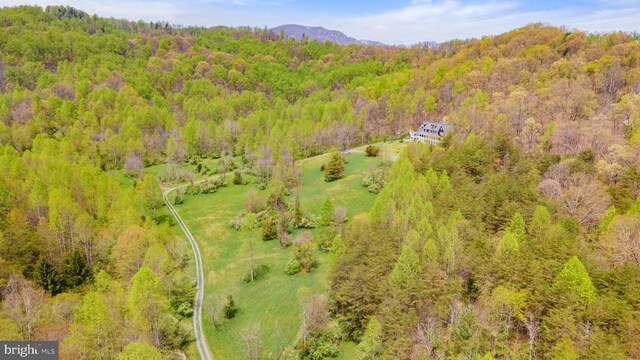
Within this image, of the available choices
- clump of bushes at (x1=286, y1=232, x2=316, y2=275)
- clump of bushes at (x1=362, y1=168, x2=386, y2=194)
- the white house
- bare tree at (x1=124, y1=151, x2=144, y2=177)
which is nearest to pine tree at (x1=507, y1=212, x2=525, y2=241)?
clump of bushes at (x1=286, y1=232, x2=316, y2=275)

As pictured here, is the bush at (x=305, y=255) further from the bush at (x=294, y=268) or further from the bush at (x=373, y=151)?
the bush at (x=373, y=151)

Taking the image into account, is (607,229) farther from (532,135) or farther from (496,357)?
(532,135)

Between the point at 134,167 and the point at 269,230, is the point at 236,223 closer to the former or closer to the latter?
the point at 269,230

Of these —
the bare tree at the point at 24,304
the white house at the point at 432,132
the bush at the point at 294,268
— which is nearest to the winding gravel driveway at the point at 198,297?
the bush at the point at 294,268

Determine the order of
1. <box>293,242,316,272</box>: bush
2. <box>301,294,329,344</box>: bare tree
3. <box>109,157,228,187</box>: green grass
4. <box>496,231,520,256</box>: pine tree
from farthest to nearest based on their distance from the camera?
<box>109,157,228,187</box>: green grass
<box>293,242,316,272</box>: bush
<box>301,294,329,344</box>: bare tree
<box>496,231,520,256</box>: pine tree

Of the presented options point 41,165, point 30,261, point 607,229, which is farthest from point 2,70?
point 607,229

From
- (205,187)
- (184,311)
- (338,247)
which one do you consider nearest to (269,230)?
(184,311)

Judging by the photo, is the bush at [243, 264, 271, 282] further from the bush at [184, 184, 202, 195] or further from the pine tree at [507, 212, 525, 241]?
the bush at [184, 184, 202, 195]
